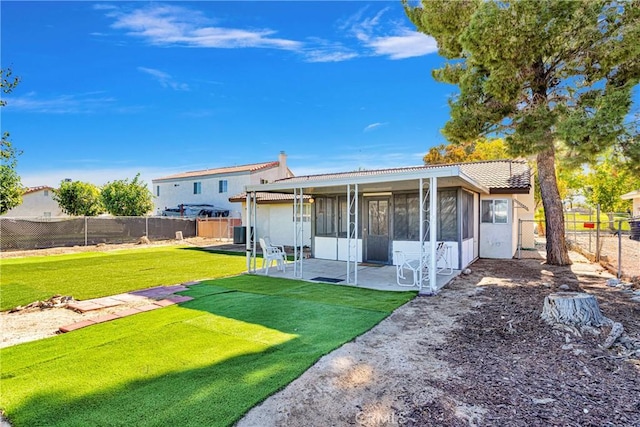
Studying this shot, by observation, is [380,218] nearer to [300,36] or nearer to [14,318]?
[300,36]

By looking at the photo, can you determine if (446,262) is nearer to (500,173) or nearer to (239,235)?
(500,173)

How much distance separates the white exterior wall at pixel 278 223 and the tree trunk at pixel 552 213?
33.2 feet

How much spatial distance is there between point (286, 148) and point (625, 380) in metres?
28.0

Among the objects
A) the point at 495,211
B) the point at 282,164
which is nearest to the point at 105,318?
the point at 495,211

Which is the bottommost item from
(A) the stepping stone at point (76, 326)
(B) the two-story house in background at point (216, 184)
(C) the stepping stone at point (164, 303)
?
(A) the stepping stone at point (76, 326)

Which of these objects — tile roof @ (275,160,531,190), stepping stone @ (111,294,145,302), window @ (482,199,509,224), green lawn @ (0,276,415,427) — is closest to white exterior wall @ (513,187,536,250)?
tile roof @ (275,160,531,190)

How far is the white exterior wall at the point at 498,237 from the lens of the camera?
41.1ft

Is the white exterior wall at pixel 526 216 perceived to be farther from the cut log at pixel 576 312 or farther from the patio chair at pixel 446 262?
the cut log at pixel 576 312

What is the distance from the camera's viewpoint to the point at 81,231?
1764cm

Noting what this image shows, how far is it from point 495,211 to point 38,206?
1402 inches

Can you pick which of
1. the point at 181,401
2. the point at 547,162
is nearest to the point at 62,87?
the point at 181,401

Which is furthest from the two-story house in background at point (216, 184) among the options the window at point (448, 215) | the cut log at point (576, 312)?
the cut log at point (576, 312)

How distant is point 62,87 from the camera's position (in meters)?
13.9

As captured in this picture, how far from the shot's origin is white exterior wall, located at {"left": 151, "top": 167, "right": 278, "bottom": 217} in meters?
28.3
